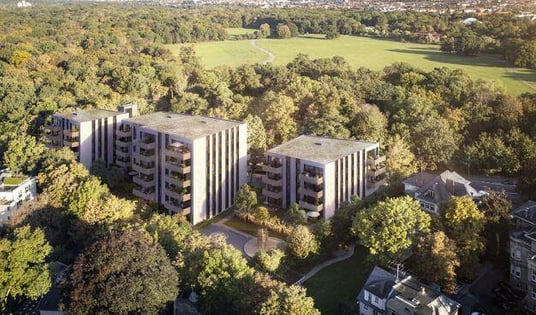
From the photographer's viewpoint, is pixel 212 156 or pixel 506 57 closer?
pixel 212 156

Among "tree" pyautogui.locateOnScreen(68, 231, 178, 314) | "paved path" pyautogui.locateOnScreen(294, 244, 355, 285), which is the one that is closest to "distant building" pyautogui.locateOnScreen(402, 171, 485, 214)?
"paved path" pyautogui.locateOnScreen(294, 244, 355, 285)

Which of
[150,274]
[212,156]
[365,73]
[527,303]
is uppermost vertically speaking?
[365,73]

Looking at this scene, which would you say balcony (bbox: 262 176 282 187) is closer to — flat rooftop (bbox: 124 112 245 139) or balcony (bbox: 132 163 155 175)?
flat rooftop (bbox: 124 112 245 139)

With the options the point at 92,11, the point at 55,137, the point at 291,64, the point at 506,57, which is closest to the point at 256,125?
the point at 55,137

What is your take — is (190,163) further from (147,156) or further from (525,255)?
(525,255)

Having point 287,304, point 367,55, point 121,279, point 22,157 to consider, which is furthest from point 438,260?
point 367,55

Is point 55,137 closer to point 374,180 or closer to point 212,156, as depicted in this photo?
point 212,156

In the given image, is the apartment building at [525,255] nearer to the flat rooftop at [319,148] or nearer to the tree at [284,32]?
the flat rooftop at [319,148]

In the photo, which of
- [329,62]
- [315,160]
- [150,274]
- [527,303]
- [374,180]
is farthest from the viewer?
[329,62]
